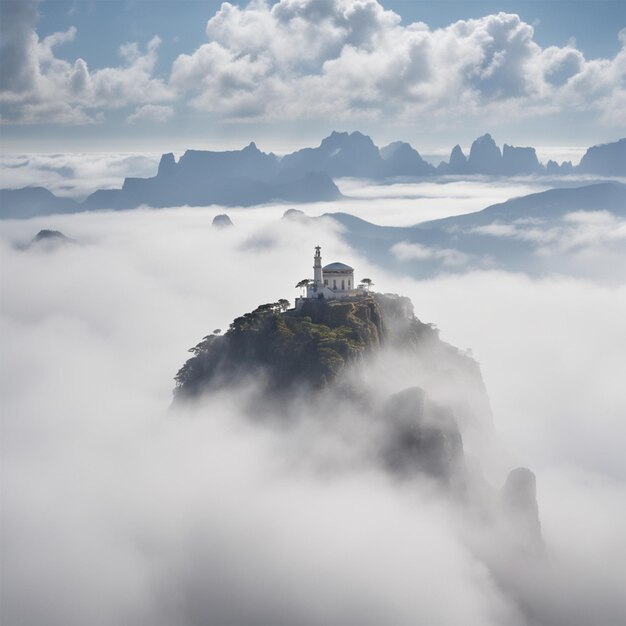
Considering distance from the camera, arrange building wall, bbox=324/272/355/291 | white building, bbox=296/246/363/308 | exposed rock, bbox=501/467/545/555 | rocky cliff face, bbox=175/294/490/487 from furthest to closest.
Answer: building wall, bbox=324/272/355/291
white building, bbox=296/246/363/308
exposed rock, bbox=501/467/545/555
rocky cliff face, bbox=175/294/490/487

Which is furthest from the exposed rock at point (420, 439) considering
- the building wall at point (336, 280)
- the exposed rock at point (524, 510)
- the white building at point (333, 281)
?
the building wall at point (336, 280)

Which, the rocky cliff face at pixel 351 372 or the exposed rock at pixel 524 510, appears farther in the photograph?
the exposed rock at pixel 524 510

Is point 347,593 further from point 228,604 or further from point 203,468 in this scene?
point 203,468

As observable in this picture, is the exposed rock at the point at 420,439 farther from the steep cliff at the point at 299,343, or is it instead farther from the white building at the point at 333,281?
the white building at the point at 333,281

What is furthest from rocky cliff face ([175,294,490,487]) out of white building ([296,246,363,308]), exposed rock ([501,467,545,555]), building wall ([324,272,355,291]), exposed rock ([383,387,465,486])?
exposed rock ([501,467,545,555])

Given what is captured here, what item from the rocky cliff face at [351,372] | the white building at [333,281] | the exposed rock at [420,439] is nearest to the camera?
the exposed rock at [420,439]

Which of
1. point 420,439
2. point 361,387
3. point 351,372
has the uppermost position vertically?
point 351,372

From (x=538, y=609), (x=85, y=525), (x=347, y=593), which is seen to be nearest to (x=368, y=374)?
(x=347, y=593)

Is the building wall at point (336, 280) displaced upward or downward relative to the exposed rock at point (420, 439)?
upward

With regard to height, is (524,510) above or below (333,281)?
below

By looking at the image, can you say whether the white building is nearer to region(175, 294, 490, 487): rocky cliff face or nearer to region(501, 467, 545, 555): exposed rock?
region(175, 294, 490, 487): rocky cliff face

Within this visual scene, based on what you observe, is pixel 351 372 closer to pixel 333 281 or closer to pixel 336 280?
pixel 333 281

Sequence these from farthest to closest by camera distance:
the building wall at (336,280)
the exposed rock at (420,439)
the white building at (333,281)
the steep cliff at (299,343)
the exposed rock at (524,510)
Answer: the building wall at (336,280) < the white building at (333,281) < the exposed rock at (524,510) < the steep cliff at (299,343) < the exposed rock at (420,439)

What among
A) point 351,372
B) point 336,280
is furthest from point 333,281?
point 351,372
